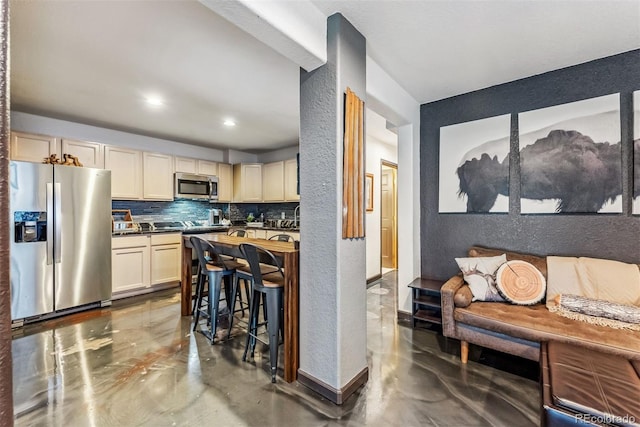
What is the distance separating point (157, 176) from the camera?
4.71 meters

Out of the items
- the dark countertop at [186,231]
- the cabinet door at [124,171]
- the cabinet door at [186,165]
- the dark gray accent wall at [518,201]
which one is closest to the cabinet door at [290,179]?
the dark countertop at [186,231]

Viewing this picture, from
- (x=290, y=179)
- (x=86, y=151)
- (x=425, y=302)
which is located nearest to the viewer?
(x=425, y=302)

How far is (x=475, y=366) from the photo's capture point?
7.75 ft

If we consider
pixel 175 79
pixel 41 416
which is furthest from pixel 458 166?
pixel 41 416

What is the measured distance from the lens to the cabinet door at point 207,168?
532 cm

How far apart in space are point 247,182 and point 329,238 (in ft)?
13.7

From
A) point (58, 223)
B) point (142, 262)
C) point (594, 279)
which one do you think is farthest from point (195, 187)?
point (594, 279)

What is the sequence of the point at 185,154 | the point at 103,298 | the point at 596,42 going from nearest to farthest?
the point at 596,42
the point at 103,298
the point at 185,154

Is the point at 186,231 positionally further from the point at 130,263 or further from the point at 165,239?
the point at 130,263

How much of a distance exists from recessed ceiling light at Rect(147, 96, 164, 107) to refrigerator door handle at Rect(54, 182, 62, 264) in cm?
146

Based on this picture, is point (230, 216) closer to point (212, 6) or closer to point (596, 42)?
point (212, 6)

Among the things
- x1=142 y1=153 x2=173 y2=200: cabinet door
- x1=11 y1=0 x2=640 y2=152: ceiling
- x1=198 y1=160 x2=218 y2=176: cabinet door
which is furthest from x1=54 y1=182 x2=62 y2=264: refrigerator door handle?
x1=198 y1=160 x2=218 y2=176: cabinet door

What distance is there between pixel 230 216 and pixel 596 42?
19.0 feet

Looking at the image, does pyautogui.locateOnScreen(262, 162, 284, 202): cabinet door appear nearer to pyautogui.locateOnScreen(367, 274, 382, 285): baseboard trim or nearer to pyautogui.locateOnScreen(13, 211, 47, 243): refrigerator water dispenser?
pyautogui.locateOnScreen(367, 274, 382, 285): baseboard trim
